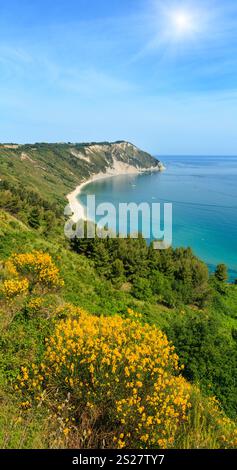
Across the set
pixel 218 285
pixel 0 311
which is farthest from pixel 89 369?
pixel 218 285

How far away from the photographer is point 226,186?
542 feet

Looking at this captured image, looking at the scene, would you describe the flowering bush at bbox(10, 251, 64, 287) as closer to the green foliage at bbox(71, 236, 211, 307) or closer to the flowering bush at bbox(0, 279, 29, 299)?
the flowering bush at bbox(0, 279, 29, 299)

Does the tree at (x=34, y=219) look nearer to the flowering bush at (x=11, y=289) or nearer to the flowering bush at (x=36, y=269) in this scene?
the flowering bush at (x=36, y=269)

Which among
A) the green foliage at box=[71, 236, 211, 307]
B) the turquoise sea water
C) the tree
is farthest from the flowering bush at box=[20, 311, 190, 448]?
the turquoise sea water

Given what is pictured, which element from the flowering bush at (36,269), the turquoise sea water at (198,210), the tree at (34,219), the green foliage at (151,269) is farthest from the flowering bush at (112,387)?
the turquoise sea water at (198,210)

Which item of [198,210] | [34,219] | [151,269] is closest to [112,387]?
[151,269]

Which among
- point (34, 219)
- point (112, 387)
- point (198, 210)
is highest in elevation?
point (112, 387)

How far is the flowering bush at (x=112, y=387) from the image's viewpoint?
5.61m

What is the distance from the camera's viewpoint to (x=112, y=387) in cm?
596

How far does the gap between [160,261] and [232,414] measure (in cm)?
2931

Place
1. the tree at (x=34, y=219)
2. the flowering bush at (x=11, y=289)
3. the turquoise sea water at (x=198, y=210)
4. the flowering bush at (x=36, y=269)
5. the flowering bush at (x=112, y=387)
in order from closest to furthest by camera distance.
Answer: the flowering bush at (x=112, y=387) < the flowering bush at (x=11, y=289) < the flowering bush at (x=36, y=269) < the tree at (x=34, y=219) < the turquoise sea water at (x=198, y=210)

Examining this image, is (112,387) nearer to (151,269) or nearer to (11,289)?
(11,289)

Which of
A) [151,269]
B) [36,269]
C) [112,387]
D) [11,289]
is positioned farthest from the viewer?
[151,269]
